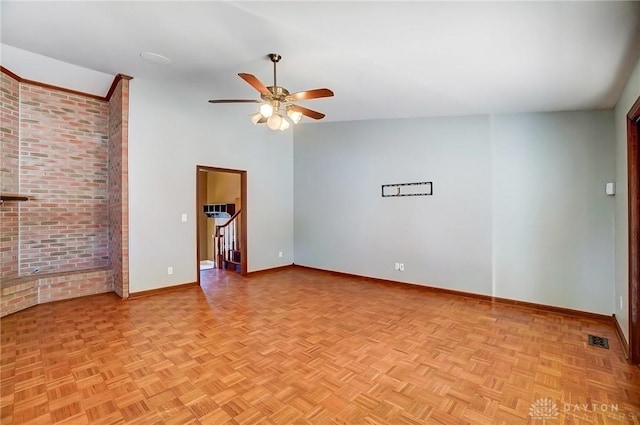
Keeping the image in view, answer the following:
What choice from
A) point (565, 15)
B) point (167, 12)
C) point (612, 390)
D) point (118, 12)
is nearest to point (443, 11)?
point (565, 15)

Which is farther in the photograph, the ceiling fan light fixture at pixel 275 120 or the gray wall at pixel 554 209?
the gray wall at pixel 554 209

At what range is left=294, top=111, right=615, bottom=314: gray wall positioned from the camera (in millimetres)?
3562

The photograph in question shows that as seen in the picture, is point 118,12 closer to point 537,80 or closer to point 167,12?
point 167,12

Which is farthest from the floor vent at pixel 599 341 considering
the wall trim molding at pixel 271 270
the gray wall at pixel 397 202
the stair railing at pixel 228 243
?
the stair railing at pixel 228 243

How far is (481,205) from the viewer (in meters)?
4.24

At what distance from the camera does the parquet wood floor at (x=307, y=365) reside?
192cm

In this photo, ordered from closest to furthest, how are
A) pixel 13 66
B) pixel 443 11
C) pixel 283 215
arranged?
pixel 443 11 → pixel 13 66 → pixel 283 215

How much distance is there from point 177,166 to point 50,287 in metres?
2.36

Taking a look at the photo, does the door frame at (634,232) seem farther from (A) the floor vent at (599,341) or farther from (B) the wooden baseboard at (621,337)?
(A) the floor vent at (599,341)

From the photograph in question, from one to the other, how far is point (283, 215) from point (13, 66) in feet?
14.7

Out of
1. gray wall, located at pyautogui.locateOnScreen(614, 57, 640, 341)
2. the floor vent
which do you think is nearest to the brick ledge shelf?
the floor vent

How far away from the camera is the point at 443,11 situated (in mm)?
2057

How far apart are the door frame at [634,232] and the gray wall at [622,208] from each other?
0.18 m

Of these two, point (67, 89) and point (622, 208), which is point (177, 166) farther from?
point (622, 208)
